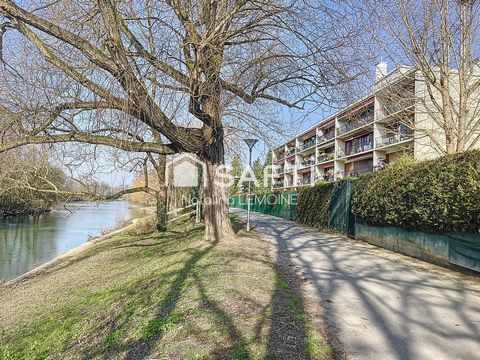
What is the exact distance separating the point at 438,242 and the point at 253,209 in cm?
3143

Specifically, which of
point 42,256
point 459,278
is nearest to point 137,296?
point 459,278

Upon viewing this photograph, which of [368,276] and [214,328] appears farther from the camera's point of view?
[368,276]

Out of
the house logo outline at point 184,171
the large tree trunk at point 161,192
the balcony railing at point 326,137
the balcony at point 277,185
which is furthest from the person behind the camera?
the balcony at point 277,185

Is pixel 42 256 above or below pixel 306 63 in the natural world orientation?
below

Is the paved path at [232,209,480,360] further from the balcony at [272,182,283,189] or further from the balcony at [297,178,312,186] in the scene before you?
the balcony at [272,182,283,189]

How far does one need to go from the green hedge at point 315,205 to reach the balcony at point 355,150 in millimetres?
17604

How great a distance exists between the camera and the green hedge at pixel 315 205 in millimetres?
15825

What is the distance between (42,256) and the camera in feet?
61.4

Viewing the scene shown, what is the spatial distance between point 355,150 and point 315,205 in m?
23.4

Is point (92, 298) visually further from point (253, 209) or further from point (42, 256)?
point (253, 209)

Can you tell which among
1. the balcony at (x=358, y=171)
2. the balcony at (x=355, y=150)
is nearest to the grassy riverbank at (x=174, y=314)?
the balcony at (x=358, y=171)

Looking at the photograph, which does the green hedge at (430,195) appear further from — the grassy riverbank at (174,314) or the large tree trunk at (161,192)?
the large tree trunk at (161,192)

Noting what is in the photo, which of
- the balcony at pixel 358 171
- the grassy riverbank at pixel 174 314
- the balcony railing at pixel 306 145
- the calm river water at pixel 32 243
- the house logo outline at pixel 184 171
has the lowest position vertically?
the calm river water at pixel 32 243

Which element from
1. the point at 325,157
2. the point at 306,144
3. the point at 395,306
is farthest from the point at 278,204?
the point at 306,144
